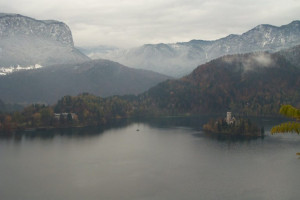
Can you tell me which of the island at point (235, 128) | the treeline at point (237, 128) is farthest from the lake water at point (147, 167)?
the treeline at point (237, 128)

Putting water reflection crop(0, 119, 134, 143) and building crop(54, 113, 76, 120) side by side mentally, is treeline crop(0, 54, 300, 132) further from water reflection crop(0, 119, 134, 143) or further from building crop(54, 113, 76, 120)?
water reflection crop(0, 119, 134, 143)

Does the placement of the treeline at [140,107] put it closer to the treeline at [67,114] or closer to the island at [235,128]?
the treeline at [67,114]

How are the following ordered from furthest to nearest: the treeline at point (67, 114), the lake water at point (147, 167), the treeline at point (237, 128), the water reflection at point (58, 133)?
the treeline at point (67, 114) < the treeline at point (237, 128) < the water reflection at point (58, 133) < the lake water at point (147, 167)

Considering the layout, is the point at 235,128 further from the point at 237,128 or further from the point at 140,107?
the point at 140,107

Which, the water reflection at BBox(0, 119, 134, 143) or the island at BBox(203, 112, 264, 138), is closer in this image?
the water reflection at BBox(0, 119, 134, 143)

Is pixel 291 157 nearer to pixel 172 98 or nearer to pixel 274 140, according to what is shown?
pixel 274 140

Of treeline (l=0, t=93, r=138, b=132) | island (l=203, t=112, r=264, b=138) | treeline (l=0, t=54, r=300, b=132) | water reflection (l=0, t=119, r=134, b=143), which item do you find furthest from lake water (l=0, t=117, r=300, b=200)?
treeline (l=0, t=54, r=300, b=132)
